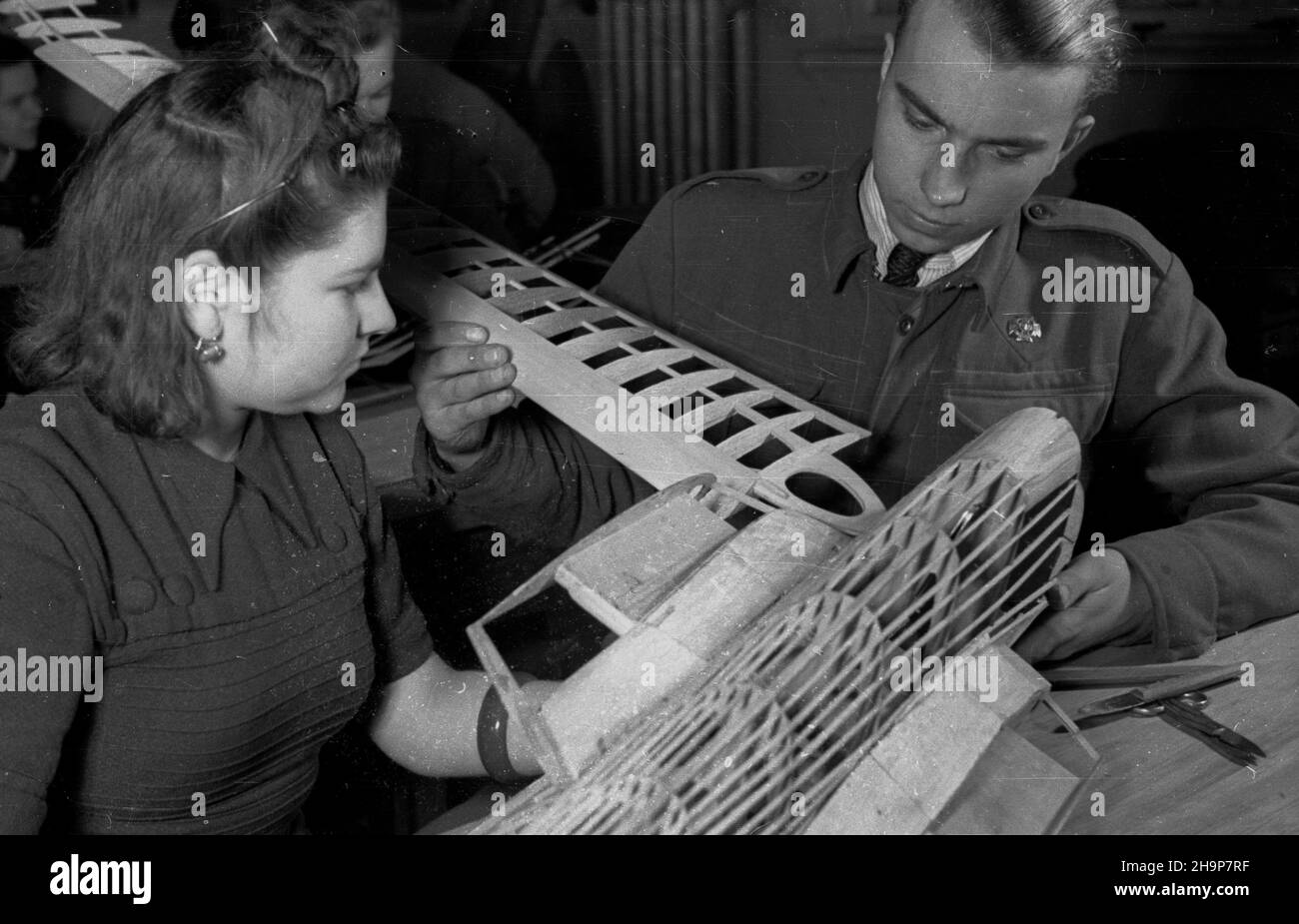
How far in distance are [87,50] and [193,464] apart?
0.49 meters

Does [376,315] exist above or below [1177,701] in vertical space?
above

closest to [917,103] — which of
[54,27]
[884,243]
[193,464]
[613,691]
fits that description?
[884,243]

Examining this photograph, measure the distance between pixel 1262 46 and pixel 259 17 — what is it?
114cm

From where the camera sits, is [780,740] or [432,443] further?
[432,443]

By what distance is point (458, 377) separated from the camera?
1.38 meters

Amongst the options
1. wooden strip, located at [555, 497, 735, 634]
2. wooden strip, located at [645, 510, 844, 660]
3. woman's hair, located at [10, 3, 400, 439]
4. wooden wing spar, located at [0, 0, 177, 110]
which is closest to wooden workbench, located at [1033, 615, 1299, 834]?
wooden strip, located at [645, 510, 844, 660]

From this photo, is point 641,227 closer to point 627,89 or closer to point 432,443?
point 627,89

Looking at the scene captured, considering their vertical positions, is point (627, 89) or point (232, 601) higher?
point (627, 89)

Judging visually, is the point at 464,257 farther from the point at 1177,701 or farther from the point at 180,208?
the point at 1177,701

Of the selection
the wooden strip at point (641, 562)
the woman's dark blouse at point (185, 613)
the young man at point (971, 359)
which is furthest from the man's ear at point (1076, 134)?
the woman's dark blouse at point (185, 613)

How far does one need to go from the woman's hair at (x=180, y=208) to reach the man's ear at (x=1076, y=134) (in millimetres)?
733

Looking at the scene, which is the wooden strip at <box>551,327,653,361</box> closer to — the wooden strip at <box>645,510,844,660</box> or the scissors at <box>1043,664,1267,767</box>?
the wooden strip at <box>645,510,844,660</box>

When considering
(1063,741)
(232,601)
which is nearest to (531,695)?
(232,601)

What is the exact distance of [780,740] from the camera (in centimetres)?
126
